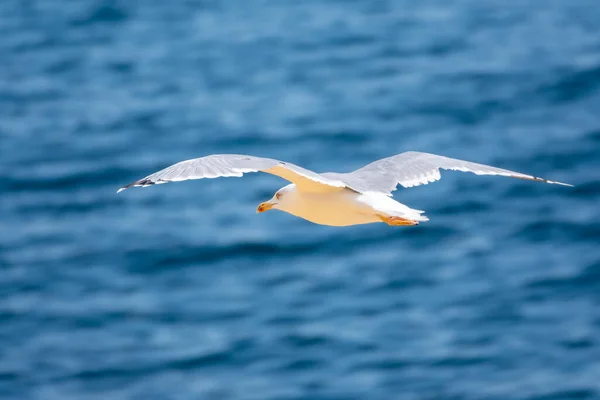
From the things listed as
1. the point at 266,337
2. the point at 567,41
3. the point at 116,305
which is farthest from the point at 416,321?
the point at 567,41

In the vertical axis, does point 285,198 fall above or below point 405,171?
below

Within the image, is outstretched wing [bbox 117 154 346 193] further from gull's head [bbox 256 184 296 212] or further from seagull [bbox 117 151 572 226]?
gull's head [bbox 256 184 296 212]

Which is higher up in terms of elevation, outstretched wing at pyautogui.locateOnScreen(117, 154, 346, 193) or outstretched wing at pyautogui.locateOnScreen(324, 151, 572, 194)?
outstretched wing at pyautogui.locateOnScreen(324, 151, 572, 194)

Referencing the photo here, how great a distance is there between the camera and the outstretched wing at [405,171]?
9.36 metres

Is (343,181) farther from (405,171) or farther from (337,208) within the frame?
(405,171)

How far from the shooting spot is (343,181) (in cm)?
902

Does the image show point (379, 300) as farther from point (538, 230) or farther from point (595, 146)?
point (595, 146)

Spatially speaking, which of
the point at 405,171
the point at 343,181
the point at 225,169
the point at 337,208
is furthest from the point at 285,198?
the point at 225,169

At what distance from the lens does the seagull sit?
8.23 m

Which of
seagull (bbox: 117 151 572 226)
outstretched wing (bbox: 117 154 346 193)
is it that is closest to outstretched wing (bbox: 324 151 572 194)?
seagull (bbox: 117 151 572 226)

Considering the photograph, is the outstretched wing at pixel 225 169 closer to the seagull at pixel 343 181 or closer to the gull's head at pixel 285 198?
the seagull at pixel 343 181

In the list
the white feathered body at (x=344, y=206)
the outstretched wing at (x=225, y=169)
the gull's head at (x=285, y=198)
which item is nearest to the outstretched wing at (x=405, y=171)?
the white feathered body at (x=344, y=206)

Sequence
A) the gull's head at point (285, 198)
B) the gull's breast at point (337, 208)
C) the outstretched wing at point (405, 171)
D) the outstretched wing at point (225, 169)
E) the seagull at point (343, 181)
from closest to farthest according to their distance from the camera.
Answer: the outstretched wing at point (225, 169) → the seagull at point (343, 181) → the gull's breast at point (337, 208) → the outstretched wing at point (405, 171) → the gull's head at point (285, 198)

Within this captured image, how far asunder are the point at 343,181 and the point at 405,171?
0.98 m
